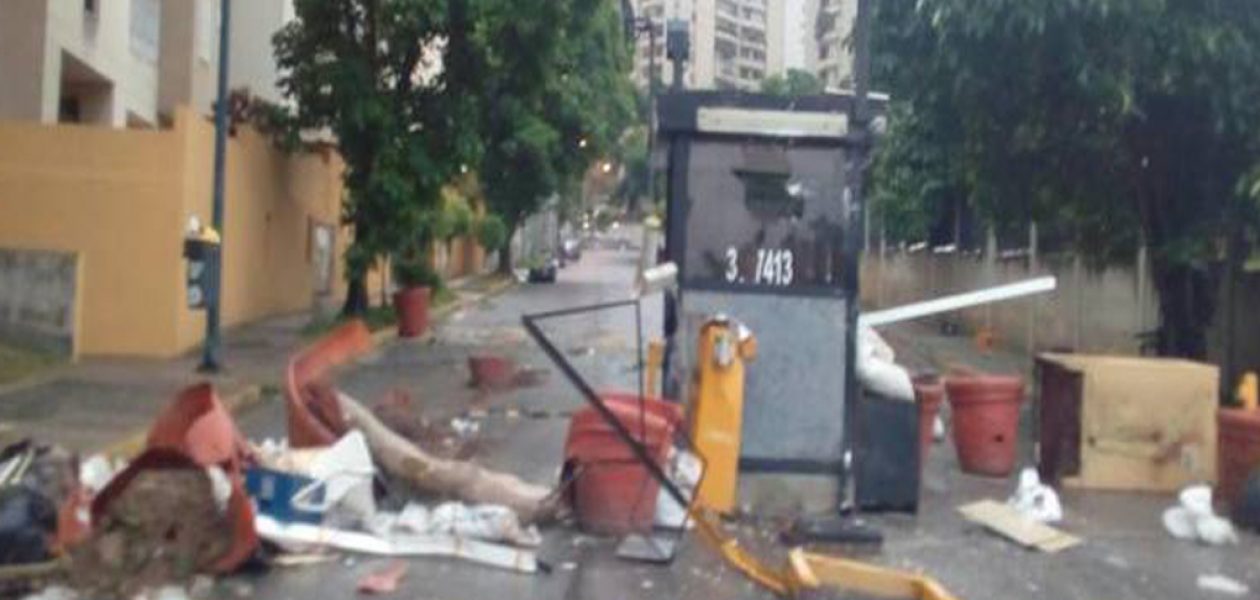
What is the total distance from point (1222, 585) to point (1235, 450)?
2411 mm

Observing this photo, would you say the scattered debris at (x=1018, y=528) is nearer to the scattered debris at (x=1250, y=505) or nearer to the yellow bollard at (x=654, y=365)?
the scattered debris at (x=1250, y=505)

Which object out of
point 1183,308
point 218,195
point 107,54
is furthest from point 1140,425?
point 107,54

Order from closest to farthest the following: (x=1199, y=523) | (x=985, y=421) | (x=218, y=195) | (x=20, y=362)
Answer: (x=1199, y=523) < (x=985, y=421) < (x=20, y=362) < (x=218, y=195)

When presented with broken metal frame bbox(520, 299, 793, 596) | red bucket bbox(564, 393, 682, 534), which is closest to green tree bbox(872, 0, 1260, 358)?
broken metal frame bbox(520, 299, 793, 596)

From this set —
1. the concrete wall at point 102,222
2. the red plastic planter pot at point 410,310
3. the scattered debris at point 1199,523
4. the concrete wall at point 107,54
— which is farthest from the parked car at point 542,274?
the scattered debris at point 1199,523

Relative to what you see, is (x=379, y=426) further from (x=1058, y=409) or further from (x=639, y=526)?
(x=1058, y=409)

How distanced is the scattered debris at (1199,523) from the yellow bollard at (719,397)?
296 centimetres

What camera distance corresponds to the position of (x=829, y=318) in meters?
11.5

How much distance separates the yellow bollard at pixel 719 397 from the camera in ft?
35.7

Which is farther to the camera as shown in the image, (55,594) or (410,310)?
(410,310)

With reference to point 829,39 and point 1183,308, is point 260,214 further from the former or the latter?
point 829,39

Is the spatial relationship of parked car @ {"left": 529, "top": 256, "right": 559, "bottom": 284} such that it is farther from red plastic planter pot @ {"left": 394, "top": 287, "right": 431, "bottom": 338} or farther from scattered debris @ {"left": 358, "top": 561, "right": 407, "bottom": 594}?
scattered debris @ {"left": 358, "top": 561, "right": 407, "bottom": 594}

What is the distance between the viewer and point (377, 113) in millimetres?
28781

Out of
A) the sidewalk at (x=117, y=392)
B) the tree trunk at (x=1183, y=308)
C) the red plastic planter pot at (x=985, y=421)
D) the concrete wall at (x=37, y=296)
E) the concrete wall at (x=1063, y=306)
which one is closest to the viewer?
the red plastic planter pot at (x=985, y=421)
